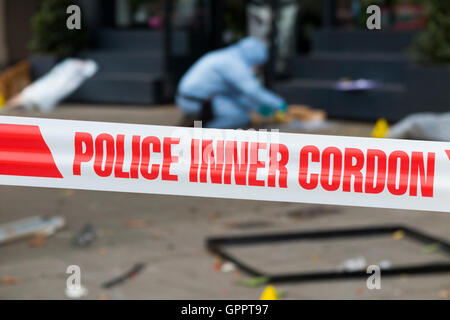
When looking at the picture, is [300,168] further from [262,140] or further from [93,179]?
[93,179]

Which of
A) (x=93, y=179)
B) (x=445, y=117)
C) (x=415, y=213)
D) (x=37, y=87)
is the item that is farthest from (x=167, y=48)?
(x=93, y=179)

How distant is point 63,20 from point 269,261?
1147cm

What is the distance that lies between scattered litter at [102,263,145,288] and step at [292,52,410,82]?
774cm

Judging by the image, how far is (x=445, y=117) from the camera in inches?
372

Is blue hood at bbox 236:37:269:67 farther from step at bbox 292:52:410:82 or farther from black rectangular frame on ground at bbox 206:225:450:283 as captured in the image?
step at bbox 292:52:410:82

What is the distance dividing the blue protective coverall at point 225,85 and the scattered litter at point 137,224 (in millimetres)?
2356

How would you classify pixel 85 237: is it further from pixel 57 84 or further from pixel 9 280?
pixel 57 84

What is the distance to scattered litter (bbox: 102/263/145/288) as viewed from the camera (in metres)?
5.10

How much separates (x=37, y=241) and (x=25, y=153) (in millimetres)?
2240

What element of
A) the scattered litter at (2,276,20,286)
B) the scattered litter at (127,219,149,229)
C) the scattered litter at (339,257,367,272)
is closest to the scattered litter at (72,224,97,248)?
the scattered litter at (127,219,149,229)

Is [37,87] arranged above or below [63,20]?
below

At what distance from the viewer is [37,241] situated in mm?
6090

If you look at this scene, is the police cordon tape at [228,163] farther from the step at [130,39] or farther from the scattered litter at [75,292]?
the step at [130,39]

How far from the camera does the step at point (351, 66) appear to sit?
12.9 m
